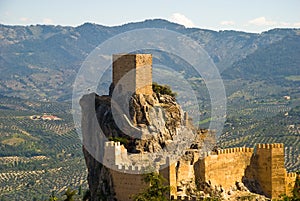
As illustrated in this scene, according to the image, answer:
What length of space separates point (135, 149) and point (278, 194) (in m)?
10.8

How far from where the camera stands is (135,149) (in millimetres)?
52969

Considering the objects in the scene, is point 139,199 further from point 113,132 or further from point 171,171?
point 113,132

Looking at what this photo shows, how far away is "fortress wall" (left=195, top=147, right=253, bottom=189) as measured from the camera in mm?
49125

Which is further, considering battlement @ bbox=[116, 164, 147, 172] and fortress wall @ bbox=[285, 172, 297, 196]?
fortress wall @ bbox=[285, 172, 297, 196]

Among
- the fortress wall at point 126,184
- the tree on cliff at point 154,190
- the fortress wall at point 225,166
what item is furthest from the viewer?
the fortress wall at point 225,166

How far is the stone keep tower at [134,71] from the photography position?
56438 millimetres

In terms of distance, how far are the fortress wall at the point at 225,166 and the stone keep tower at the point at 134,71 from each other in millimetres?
9085

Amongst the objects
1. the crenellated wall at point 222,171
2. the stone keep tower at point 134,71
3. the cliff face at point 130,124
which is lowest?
the crenellated wall at point 222,171

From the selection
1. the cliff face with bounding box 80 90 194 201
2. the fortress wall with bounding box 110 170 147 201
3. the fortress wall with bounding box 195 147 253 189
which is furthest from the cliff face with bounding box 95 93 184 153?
the fortress wall with bounding box 110 170 147 201

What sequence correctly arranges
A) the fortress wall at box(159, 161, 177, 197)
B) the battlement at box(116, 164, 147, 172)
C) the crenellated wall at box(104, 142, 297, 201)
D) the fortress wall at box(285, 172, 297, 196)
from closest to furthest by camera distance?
the fortress wall at box(159, 161, 177, 197), the battlement at box(116, 164, 147, 172), the crenellated wall at box(104, 142, 297, 201), the fortress wall at box(285, 172, 297, 196)

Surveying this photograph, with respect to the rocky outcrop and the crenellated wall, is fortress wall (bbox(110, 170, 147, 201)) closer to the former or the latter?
the crenellated wall

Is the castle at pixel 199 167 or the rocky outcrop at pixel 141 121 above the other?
the rocky outcrop at pixel 141 121

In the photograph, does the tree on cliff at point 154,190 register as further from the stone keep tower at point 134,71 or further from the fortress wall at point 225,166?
the stone keep tower at point 134,71

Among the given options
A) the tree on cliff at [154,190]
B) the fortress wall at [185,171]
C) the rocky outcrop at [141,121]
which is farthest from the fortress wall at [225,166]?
the rocky outcrop at [141,121]
